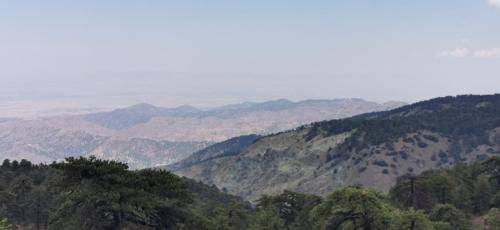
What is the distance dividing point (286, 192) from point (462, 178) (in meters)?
53.5

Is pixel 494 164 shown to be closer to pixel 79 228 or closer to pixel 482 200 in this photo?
pixel 482 200

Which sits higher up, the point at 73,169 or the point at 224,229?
the point at 73,169

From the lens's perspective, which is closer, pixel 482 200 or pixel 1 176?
pixel 482 200

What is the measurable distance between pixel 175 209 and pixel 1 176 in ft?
338

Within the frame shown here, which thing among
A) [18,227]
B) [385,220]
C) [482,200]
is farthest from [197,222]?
[482,200]

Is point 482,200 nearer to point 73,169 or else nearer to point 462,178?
point 462,178

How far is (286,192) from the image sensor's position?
112m

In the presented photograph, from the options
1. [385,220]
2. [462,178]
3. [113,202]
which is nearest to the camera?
[113,202]

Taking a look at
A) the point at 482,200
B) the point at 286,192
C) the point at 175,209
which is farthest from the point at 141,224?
the point at 482,200

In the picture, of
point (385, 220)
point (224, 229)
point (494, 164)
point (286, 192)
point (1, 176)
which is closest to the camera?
point (385, 220)

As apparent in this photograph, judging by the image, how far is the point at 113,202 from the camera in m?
60.2

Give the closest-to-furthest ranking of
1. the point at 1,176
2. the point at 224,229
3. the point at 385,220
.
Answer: the point at 385,220, the point at 224,229, the point at 1,176

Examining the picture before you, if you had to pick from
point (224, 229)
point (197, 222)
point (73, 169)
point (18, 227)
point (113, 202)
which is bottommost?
point (18, 227)

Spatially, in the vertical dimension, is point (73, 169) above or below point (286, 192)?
above
